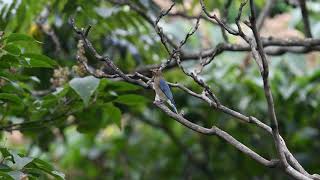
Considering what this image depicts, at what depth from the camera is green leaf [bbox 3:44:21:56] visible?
0.91 metres

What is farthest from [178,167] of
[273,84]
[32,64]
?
[32,64]

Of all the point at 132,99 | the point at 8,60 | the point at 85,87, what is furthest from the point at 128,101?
the point at 8,60

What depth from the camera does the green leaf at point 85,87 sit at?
1013mm

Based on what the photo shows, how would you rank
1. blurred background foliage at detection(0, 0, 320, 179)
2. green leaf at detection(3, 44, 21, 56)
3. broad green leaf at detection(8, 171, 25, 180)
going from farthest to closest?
blurred background foliage at detection(0, 0, 320, 179) → green leaf at detection(3, 44, 21, 56) → broad green leaf at detection(8, 171, 25, 180)

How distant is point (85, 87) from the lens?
102cm

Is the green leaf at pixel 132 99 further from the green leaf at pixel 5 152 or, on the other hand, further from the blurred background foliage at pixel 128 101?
the green leaf at pixel 5 152

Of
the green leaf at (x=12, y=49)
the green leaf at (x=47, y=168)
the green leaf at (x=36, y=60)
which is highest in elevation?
the green leaf at (x=12, y=49)

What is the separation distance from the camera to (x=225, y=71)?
1985 millimetres

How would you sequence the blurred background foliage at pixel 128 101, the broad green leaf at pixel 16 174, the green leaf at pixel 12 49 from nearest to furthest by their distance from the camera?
the broad green leaf at pixel 16 174 < the green leaf at pixel 12 49 < the blurred background foliage at pixel 128 101

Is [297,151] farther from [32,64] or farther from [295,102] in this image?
[32,64]

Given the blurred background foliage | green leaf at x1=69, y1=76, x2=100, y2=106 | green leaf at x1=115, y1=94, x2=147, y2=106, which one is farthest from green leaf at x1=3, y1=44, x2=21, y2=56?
green leaf at x1=115, y1=94, x2=147, y2=106

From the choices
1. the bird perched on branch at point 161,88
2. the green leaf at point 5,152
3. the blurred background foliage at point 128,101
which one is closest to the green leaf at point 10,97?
the blurred background foliage at point 128,101

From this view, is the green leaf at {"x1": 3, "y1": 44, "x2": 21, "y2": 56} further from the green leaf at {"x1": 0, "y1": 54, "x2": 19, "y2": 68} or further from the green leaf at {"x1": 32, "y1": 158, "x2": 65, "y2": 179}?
the green leaf at {"x1": 32, "y1": 158, "x2": 65, "y2": 179}

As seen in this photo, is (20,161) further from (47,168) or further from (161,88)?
(161,88)
